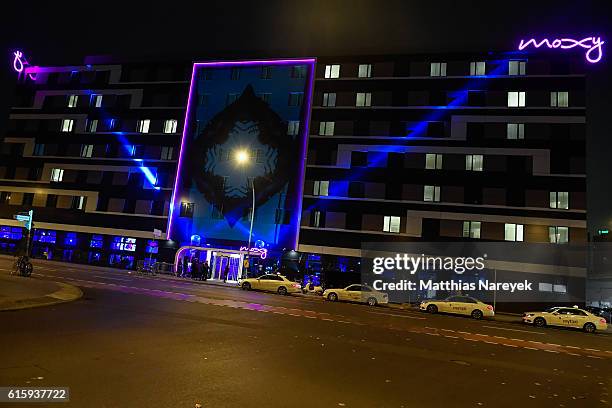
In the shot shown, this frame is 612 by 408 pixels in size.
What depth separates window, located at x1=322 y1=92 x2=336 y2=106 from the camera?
4578 cm

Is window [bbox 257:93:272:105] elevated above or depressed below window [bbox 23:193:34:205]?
above

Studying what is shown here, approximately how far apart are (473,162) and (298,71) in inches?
794

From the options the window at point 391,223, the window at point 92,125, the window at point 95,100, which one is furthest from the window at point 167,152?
the window at point 391,223

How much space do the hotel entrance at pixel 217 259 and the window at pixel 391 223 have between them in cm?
1394

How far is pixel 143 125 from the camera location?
50906 millimetres

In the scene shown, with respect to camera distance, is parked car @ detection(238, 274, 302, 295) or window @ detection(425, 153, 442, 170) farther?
window @ detection(425, 153, 442, 170)

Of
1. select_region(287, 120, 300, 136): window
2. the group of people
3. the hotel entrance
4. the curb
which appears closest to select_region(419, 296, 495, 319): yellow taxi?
the group of people

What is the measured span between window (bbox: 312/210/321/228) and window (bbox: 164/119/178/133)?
62.5ft

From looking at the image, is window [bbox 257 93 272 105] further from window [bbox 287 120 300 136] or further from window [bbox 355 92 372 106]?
window [bbox 355 92 372 106]

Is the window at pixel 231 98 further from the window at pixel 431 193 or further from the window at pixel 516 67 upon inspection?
the window at pixel 516 67

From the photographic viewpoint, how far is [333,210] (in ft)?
142

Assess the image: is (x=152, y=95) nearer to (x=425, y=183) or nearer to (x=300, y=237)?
(x=300, y=237)

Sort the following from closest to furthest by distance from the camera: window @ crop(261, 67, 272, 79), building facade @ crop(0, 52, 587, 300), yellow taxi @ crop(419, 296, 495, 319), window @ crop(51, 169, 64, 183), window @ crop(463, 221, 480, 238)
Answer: yellow taxi @ crop(419, 296, 495, 319), building facade @ crop(0, 52, 587, 300), window @ crop(463, 221, 480, 238), window @ crop(261, 67, 272, 79), window @ crop(51, 169, 64, 183)

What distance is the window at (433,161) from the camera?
42000 millimetres
